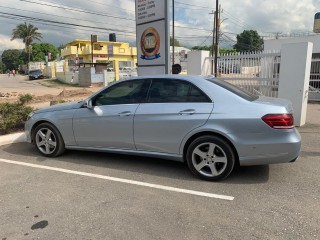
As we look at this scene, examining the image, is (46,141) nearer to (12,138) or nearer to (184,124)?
(12,138)

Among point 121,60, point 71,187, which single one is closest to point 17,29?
point 121,60

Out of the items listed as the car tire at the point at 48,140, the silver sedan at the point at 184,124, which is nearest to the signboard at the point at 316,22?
the silver sedan at the point at 184,124

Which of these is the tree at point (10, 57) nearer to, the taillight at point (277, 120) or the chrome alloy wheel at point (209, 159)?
the chrome alloy wheel at point (209, 159)

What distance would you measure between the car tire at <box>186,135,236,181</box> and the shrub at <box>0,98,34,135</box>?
4.60 metres

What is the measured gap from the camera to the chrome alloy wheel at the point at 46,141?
17.6 feet

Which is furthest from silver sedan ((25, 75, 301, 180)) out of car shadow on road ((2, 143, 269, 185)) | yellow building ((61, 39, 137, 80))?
yellow building ((61, 39, 137, 80))

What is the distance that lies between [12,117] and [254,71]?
7924 mm

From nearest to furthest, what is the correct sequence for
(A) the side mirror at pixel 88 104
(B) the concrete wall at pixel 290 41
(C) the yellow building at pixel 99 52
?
(A) the side mirror at pixel 88 104
(B) the concrete wall at pixel 290 41
(C) the yellow building at pixel 99 52

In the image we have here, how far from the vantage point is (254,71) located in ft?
34.8

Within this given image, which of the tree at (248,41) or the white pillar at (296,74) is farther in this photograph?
the tree at (248,41)

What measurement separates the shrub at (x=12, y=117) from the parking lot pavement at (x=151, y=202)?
1860 millimetres

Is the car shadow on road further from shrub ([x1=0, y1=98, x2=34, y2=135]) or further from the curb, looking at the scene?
shrub ([x1=0, y1=98, x2=34, y2=135])

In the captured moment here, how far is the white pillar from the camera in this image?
299 inches

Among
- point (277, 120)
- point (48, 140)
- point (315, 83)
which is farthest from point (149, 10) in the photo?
point (315, 83)
